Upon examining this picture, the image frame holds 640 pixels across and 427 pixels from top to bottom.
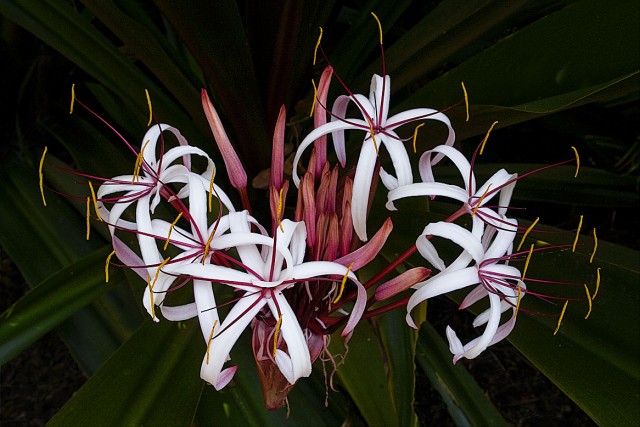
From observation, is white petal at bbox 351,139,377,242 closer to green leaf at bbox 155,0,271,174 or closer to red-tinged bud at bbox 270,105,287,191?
red-tinged bud at bbox 270,105,287,191

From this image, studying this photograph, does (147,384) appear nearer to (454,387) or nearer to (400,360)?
(400,360)

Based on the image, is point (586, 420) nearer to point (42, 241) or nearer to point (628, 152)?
point (628, 152)

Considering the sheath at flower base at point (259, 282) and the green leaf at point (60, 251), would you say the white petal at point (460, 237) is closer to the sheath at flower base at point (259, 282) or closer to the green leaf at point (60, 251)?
the sheath at flower base at point (259, 282)

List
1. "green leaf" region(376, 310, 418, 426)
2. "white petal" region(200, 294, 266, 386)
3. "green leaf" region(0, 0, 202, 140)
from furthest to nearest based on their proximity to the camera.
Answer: "green leaf" region(0, 0, 202, 140) → "green leaf" region(376, 310, 418, 426) → "white petal" region(200, 294, 266, 386)

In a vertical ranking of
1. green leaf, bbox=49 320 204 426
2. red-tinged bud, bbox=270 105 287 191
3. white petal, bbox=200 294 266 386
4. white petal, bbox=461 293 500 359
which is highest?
red-tinged bud, bbox=270 105 287 191

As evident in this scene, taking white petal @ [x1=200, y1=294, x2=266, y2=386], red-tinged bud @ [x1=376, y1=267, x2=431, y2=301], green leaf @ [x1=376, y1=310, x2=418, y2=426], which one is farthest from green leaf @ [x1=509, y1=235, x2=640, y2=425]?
white petal @ [x1=200, y1=294, x2=266, y2=386]

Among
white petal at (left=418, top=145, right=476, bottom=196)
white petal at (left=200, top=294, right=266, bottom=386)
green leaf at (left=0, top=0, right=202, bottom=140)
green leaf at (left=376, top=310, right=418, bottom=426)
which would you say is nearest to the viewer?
white petal at (left=200, top=294, right=266, bottom=386)

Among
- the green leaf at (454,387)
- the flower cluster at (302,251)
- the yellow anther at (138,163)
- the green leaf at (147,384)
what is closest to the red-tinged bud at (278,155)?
the flower cluster at (302,251)
